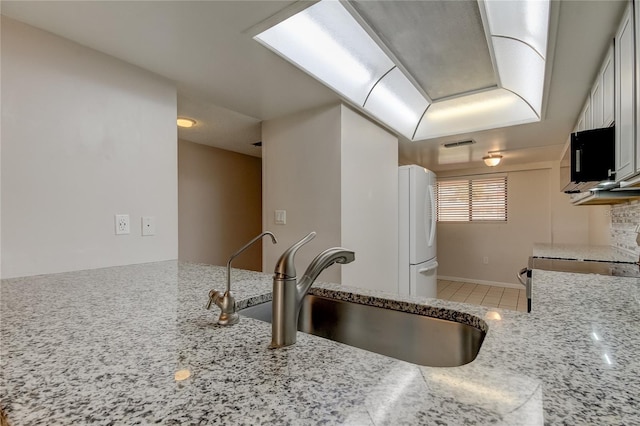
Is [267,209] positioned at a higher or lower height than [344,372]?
higher

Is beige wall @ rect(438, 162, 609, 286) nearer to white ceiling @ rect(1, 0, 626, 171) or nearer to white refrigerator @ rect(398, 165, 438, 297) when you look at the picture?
white ceiling @ rect(1, 0, 626, 171)

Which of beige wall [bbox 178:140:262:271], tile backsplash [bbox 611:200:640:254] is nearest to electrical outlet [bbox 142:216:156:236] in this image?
beige wall [bbox 178:140:262:271]

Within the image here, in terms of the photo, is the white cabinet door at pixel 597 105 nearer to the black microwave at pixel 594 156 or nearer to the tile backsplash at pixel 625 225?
the black microwave at pixel 594 156

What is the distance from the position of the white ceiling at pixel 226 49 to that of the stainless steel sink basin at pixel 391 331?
51.3 inches

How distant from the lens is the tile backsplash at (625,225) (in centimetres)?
231

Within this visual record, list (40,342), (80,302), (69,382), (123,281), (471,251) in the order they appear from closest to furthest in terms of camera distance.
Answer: (69,382), (40,342), (80,302), (123,281), (471,251)

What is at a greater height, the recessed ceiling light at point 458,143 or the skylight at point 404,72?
the skylight at point 404,72

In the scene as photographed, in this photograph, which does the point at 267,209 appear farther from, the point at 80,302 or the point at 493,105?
the point at 493,105

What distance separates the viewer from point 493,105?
2.74 metres

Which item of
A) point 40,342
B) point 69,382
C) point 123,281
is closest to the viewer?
point 69,382

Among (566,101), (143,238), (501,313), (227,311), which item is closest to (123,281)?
(143,238)

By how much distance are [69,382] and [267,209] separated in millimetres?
2242

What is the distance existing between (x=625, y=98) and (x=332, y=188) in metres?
1.66

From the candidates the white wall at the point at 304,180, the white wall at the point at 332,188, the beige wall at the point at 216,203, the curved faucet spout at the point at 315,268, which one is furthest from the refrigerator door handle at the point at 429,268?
the curved faucet spout at the point at 315,268
